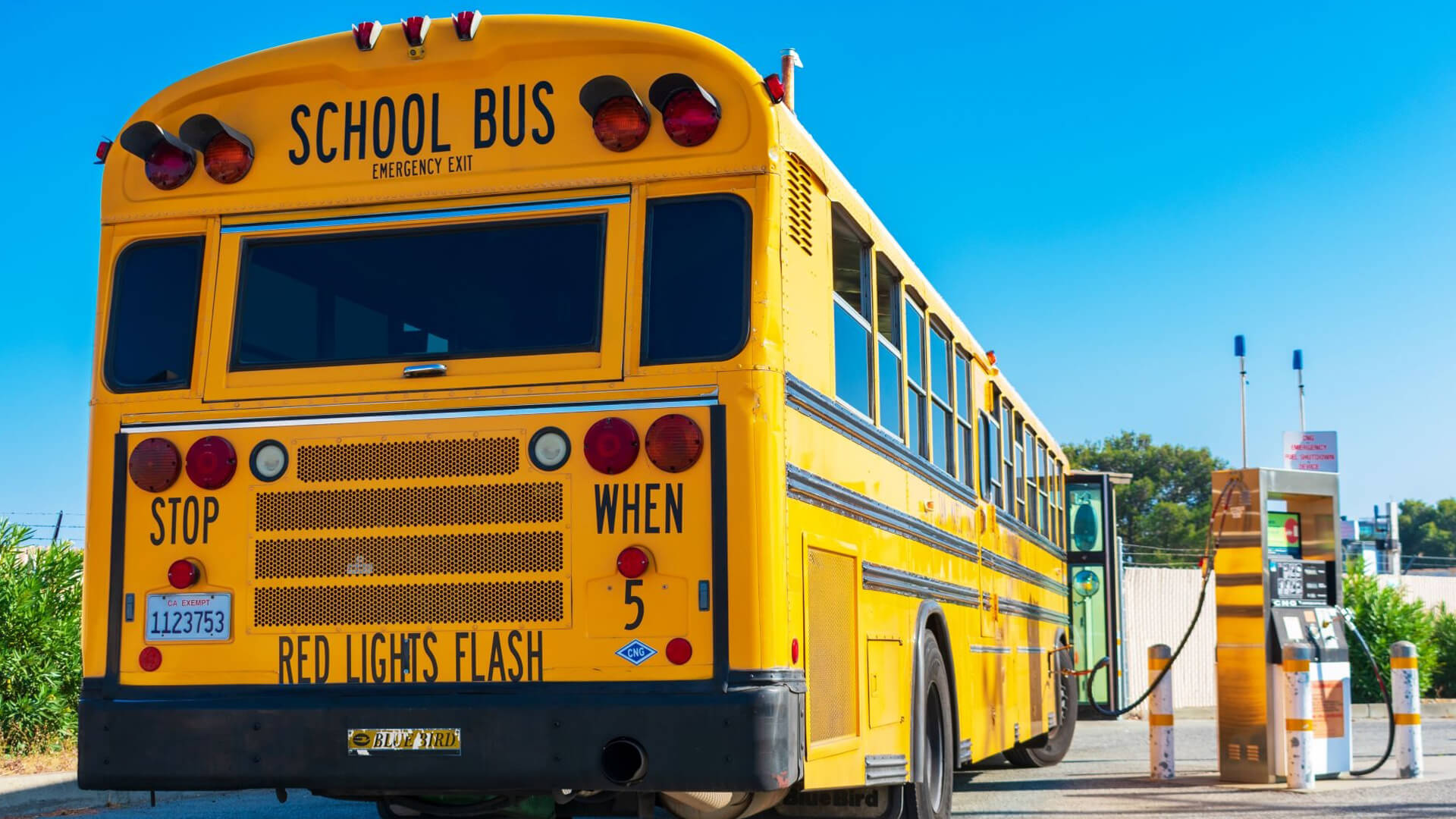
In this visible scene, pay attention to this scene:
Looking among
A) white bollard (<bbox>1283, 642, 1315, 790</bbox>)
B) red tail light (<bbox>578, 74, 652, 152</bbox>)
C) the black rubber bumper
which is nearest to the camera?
the black rubber bumper

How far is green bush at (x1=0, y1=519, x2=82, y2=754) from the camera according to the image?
12.3 meters

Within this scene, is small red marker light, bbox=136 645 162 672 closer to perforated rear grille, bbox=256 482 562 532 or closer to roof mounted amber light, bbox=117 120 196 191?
perforated rear grille, bbox=256 482 562 532

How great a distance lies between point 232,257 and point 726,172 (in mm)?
1965

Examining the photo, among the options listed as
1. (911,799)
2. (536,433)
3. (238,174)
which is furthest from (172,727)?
(911,799)

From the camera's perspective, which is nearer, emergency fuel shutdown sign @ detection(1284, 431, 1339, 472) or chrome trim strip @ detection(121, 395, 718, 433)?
chrome trim strip @ detection(121, 395, 718, 433)

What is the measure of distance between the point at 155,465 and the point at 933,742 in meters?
4.01

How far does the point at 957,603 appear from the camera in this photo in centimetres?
890

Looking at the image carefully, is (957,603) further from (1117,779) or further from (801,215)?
(1117,779)

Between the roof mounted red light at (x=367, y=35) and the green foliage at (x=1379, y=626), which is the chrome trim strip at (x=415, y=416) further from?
the green foliage at (x=1379, y=626)

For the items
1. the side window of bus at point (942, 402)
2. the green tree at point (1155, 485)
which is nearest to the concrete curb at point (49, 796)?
the side window of bus at point (942, 402)

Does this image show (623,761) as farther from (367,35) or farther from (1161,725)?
(1161,725)

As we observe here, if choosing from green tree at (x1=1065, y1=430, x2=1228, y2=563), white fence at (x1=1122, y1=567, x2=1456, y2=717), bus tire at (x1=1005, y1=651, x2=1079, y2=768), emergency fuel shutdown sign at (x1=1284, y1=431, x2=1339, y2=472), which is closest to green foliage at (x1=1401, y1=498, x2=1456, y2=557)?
green tree at (x1=1065, y1=430, x2=1228, y2=563)

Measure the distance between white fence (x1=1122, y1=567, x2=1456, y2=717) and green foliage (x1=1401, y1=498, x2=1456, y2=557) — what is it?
95106 millimetres

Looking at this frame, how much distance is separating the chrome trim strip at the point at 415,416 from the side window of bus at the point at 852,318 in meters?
1.12
